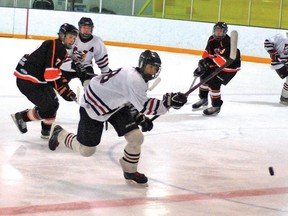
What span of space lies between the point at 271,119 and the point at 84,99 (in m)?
3.37

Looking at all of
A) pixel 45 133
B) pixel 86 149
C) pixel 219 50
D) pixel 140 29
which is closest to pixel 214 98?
pixel 219 50

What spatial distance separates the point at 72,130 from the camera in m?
5.88

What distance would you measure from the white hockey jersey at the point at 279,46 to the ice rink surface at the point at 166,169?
3.33ft

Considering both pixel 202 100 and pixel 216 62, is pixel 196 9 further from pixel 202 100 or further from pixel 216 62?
pixel 216 62

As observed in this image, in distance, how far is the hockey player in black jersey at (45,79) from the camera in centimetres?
496

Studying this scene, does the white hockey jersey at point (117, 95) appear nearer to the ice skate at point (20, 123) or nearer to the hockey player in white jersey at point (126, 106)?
the hockey player in white jersey at point (126, 106)

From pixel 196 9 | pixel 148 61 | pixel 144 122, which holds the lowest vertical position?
pixel 144 122

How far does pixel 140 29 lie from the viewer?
49.7 feet

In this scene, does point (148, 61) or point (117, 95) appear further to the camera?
point (117, 95)

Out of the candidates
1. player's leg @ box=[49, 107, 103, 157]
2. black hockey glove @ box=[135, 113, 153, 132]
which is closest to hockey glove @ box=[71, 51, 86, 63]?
player's leg @ box=[49, 107, 103, 157]

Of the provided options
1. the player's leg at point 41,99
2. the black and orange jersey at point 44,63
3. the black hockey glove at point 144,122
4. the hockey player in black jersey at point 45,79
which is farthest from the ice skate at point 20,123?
the black hockey glove at point 144,122

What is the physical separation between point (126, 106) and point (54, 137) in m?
0.79

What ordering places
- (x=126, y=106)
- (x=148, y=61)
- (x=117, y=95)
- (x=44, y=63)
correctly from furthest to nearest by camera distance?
(x=44, y=63), (x=126, y=106), (x=117, y=95), (x=148, y=61)

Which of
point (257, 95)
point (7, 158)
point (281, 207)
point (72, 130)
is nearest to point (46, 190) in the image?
point (7, 158)
